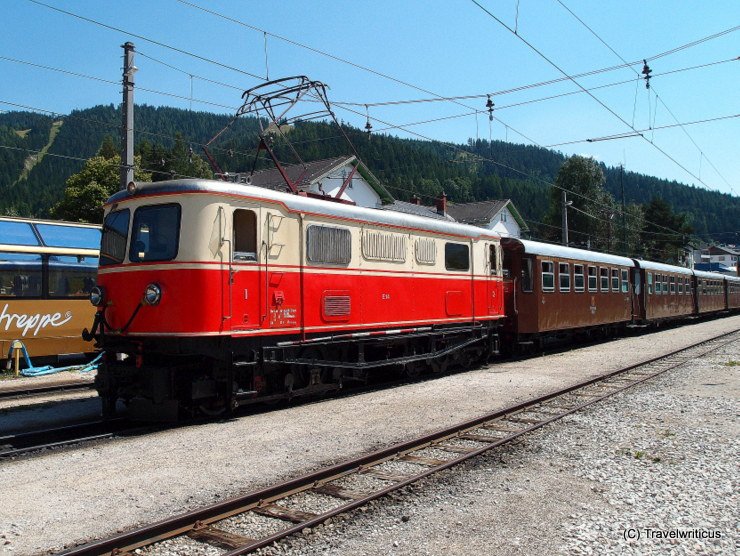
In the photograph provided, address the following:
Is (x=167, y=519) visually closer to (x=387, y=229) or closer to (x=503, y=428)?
(x=503, y=428)

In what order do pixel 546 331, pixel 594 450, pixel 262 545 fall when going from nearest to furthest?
→ pixel 262 545, pixel 594 450, pixel 546 331

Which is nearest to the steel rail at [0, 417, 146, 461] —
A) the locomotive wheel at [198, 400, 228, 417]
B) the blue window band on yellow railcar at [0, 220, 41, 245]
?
the locomotive wheel at [198, 400, 228, 417]

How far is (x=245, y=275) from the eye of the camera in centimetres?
901

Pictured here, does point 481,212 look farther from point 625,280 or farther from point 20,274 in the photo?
point 20,274

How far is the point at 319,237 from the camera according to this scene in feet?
33.7

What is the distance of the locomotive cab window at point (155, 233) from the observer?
8617 mm

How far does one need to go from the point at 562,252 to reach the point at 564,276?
77 cm

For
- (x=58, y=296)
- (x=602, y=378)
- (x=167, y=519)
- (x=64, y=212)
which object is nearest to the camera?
(x=167, y=519)

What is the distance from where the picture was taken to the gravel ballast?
15.8 ft

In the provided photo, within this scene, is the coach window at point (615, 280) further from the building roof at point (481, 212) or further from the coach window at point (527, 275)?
the building roof at point (481, 212)

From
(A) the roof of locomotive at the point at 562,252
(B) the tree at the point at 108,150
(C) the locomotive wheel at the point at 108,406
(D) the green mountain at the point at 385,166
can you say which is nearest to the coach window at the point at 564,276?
(A) the roof of locomotive at the point at 562,252

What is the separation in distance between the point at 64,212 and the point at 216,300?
39360 mm

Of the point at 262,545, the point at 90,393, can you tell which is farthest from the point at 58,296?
the point at 262,545

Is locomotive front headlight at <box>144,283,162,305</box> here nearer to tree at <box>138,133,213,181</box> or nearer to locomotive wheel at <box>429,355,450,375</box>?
locomotive wheel at <box>429,355,450,375</box>
